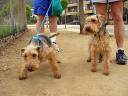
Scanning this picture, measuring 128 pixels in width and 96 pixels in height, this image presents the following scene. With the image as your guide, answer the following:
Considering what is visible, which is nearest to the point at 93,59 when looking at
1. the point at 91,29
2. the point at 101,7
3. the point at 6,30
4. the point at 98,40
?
the point at 98,40

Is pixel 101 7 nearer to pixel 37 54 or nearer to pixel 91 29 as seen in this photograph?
pixel 91 29

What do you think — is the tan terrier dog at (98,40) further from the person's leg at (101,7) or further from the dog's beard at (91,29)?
the person's leg at (101,7)

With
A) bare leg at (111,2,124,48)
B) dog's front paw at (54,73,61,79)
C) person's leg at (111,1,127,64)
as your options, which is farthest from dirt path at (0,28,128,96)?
bare leg at (111,2,124,48)

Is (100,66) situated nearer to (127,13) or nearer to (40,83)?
(40,83)

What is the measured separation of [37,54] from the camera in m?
5.71

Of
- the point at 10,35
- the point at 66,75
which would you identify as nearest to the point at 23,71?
the point at 66,75

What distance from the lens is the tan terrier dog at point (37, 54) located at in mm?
5602

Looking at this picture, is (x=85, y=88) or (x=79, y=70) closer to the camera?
(x=85, y=88)

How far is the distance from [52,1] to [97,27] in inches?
A: 52.2

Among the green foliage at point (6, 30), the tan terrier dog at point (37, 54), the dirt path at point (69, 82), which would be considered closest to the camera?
the tan terrier dog at point (37, 54)

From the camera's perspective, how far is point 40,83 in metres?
6.04

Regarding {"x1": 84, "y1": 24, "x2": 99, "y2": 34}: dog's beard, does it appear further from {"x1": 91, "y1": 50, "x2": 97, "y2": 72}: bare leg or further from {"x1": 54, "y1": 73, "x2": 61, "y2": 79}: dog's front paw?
{"x1": 54, "y1": 73, "x2": 61, "y2": 79}: dog's front paw

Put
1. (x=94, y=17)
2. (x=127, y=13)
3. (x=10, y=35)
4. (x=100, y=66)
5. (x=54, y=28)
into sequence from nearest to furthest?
1. (x=94, y=17)
2. (x=100, y=66)
3. (x=54, y=28)
4. (x=10, y=35)
5. (x=127, y=13)

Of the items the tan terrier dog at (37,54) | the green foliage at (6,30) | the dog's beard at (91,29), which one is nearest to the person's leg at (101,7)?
the dog's beard at (91,29)
